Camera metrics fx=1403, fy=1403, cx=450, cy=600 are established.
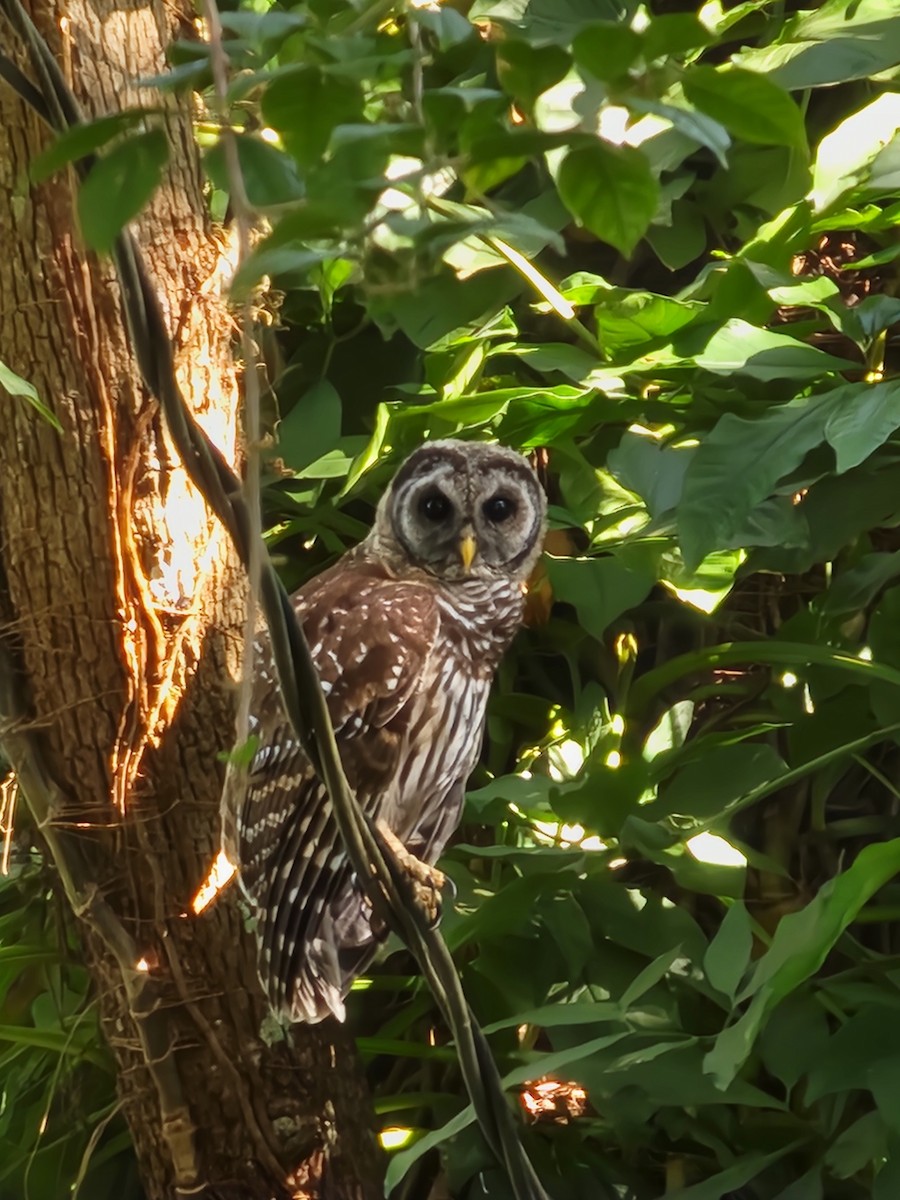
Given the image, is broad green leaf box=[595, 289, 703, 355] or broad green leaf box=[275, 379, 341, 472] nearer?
broad green leaf box=[595, 289, 703, 355]

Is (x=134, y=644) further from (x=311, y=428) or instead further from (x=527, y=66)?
(x=527, y=66)

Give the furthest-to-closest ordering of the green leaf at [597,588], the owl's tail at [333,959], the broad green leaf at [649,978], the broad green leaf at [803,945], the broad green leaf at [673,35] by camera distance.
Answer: the green leaf at [597,588] < the owl's tail at [333,959] < the broad green leaf at [649,978] < the broad green leaf at [803,945] < the broad green leaf at [673,35]

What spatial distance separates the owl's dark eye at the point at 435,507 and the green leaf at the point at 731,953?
21.0 inches

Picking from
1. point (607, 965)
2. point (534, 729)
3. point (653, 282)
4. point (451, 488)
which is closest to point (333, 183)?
point (451, 488)

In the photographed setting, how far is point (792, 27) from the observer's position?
146 cm

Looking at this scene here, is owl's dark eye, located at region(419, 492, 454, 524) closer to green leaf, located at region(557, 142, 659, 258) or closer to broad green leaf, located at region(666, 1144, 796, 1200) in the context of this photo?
broad green leaf, located at region(666, 1144, 796, 1200)

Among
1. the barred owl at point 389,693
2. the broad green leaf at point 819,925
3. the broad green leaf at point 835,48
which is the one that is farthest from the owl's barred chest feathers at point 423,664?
the broad green leaf at point 835,48

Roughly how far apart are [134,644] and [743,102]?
3.10ft

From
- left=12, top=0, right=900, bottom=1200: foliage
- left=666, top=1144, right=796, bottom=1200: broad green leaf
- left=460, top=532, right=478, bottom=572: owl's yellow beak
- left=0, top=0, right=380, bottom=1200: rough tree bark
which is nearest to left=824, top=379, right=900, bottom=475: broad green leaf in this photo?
left=12, top=0, right=900, bottom=1200: foliage

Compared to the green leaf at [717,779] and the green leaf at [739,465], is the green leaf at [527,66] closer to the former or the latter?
the green leaf at [739,465]

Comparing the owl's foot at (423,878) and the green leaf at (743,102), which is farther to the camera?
the owl's foot at (423,878)

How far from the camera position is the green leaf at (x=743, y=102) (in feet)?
1.43

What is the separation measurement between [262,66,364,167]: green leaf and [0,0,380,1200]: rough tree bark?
860mm

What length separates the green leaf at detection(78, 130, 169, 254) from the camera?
1.49 ft
